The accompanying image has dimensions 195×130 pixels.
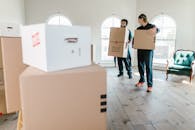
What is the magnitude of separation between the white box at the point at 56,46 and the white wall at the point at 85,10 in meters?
5.51

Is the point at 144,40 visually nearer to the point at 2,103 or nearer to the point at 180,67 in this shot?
the point at 180,67

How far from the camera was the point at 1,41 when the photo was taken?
2.10 metres

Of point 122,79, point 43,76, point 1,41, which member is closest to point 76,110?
point 43,76

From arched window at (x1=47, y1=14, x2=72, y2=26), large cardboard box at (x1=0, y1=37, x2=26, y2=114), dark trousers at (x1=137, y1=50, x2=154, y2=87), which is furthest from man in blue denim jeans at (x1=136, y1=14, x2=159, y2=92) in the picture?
arched window at (x1=47, y1=14, x2=72, y2=26)

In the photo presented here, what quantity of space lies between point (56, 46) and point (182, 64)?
475 cm

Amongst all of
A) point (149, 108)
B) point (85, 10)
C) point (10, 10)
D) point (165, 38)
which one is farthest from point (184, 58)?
point (10, 10)

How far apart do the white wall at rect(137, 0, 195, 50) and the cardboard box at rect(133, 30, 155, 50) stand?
295cm

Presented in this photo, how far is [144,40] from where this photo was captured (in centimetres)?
373

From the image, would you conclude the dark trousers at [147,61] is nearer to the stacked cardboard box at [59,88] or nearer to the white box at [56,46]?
the white box at [56,46]

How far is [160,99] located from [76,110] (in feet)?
8.94

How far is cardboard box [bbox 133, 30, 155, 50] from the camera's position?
144 inches

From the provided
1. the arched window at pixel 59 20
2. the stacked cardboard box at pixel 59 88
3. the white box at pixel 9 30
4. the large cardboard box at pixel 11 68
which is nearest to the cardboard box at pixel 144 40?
the white box at pixel 9 30

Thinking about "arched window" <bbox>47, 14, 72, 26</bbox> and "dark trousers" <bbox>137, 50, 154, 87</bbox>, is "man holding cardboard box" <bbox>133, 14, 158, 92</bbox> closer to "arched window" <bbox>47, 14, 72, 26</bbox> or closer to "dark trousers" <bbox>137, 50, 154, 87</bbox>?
"dark trousers" <bbox>137, 50, 154, 87</bbox>

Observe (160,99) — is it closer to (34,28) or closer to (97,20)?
(34,28)
